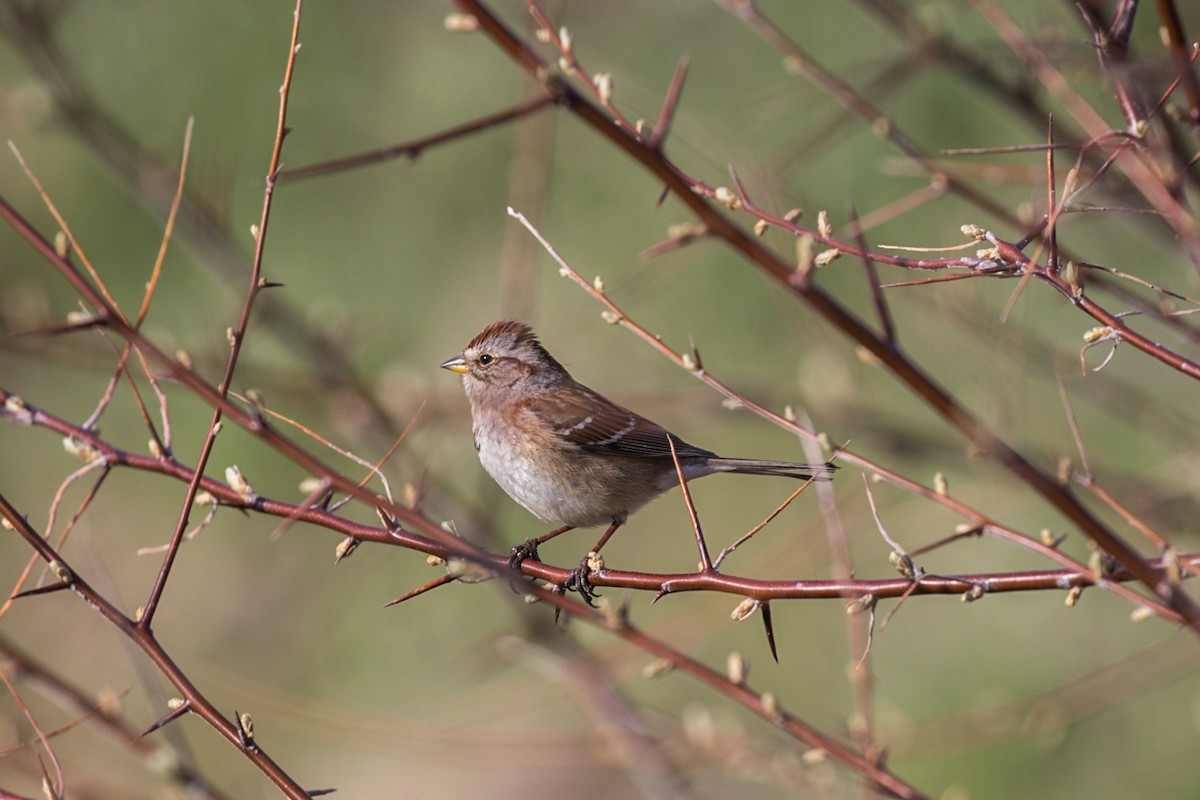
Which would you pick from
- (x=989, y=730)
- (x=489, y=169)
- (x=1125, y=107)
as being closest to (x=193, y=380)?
(x=1125, y=107)

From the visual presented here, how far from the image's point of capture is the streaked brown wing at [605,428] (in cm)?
525

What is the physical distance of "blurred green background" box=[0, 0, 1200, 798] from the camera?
17.8 ft

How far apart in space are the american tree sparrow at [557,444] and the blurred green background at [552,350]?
15 centimetres

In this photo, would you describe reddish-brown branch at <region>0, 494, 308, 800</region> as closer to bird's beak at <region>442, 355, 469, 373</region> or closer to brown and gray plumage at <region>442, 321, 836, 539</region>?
brown and gray plumage at <region>442, 321, 836, 539</region>

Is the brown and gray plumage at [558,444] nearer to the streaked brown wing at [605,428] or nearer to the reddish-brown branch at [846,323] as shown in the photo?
the streaked brown wing at [605,428]

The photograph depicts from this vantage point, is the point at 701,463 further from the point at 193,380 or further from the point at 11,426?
the point at 11,426

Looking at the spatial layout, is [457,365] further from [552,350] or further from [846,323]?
[846,323]

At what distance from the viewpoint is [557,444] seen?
5.21 m

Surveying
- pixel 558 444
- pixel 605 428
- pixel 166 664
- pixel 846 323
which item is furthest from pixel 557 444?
pixel 846 323

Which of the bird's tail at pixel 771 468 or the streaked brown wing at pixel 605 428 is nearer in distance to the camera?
the bird's tail at pixel 771 468

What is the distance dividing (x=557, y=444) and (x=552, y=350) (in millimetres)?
2968

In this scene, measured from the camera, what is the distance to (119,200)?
1086cm

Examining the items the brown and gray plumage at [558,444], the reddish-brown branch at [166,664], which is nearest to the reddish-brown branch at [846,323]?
the reddish-brown branch at [166,664]

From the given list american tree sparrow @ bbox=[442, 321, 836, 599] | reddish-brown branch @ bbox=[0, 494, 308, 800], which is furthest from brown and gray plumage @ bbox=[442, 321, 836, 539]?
reddish-brown branch @ bbox=[0, 494, 308, 800]
